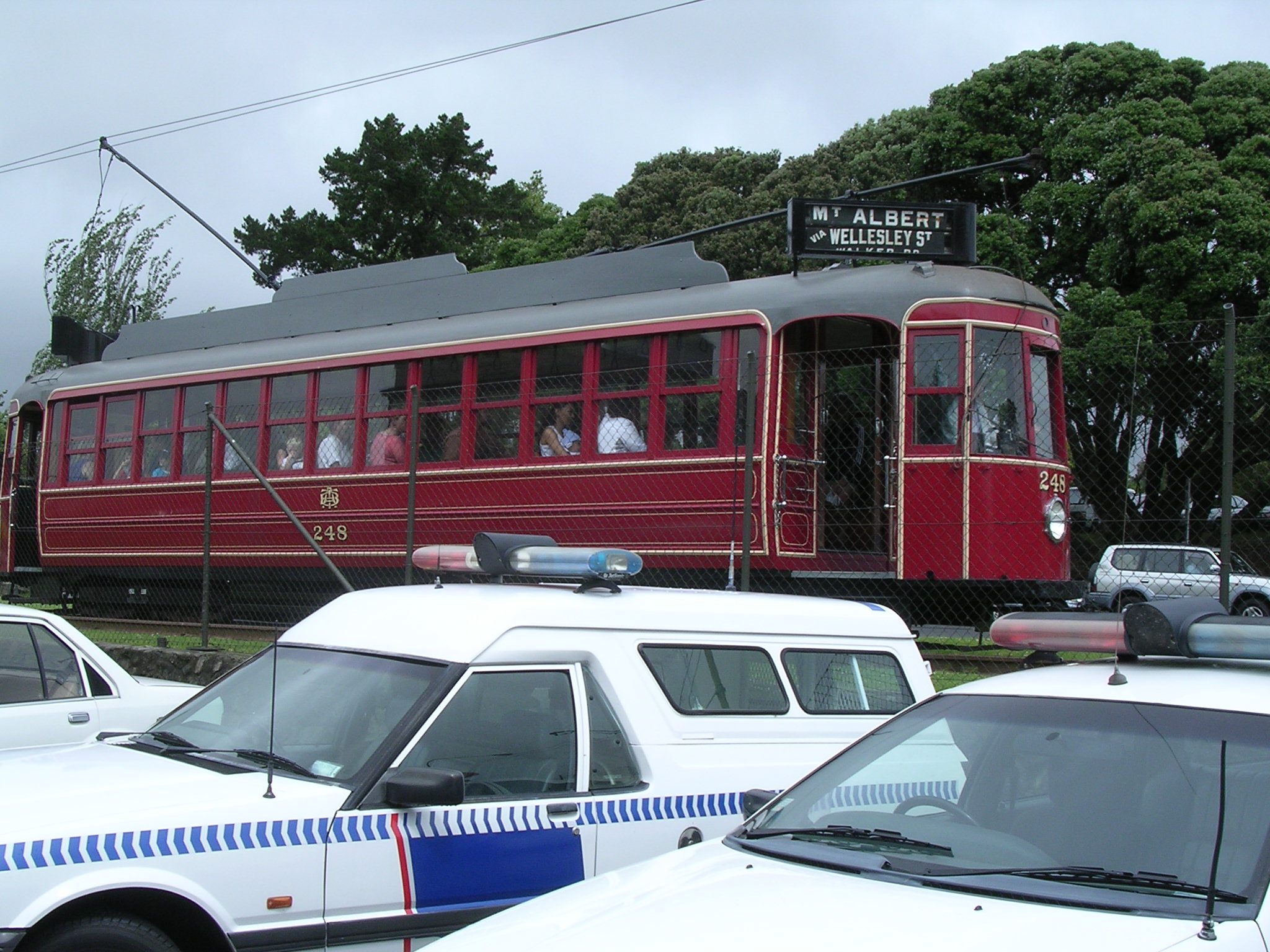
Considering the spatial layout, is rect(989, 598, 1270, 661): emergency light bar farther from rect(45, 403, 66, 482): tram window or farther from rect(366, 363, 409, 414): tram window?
rect(45, 403, 66, 482): tram window

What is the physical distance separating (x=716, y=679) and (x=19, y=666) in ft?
11.7

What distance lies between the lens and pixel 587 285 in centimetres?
1246

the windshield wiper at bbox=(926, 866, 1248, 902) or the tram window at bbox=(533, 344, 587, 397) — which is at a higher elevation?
the tram window at bbox=(533, 344, 587, 397)

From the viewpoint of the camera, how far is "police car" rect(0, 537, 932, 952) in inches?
146

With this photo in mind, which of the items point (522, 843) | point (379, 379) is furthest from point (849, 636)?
point (379, 379)

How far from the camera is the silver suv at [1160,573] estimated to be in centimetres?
1066

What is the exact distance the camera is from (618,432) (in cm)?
1141

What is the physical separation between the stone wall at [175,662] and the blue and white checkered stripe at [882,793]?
726 cm

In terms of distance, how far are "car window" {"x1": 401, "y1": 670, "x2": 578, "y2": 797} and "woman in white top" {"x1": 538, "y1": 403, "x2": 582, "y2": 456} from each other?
282 inches

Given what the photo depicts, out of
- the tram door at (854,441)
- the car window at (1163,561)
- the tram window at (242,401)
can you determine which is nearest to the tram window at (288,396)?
the tram window at (242,401)

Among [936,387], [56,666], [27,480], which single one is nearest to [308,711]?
[56,666]

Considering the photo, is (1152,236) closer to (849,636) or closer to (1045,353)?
(1045,353)

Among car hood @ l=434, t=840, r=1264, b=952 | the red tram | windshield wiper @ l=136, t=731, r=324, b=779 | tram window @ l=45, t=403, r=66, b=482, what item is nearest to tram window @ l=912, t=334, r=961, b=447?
the red tram

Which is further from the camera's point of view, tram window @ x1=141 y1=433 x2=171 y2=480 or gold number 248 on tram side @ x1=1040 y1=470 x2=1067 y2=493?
tram window @ x1=141 y1=433 x2=171 y2=480
